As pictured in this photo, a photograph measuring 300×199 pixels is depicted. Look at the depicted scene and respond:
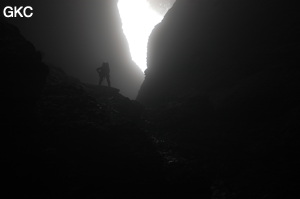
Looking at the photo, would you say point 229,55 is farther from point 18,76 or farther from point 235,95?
point 18,76

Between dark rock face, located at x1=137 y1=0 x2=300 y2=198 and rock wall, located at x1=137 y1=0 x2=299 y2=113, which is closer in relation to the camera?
dark rock face, located at x1=137 y1=0 x2=300 y2=198

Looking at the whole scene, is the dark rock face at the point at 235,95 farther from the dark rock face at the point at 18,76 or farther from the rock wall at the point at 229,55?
the dark rock face at the point at 18,76

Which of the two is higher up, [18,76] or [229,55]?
[229,55]

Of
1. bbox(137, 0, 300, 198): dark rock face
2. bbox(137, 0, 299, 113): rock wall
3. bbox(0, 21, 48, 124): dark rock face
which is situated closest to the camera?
bbox(0, 21, 48, 124): dark rock face

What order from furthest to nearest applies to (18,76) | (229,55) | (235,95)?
(229,55)
(235,95)
(18,76)

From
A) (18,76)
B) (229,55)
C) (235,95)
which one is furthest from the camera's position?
(229,55)

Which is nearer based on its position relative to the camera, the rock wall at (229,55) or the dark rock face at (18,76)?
the dark rock face at (18,76)

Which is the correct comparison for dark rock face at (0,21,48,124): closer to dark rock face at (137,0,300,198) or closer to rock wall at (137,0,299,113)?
dark rock face at (137,0,300,198)

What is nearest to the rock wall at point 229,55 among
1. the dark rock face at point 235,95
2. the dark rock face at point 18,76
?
the dark rock face at point 235,95

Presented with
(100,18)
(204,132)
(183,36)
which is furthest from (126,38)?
(204,132)

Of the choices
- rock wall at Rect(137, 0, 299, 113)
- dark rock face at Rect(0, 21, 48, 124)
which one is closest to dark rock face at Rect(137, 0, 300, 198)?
rock wall at Rect(137, 0, 299, 113)

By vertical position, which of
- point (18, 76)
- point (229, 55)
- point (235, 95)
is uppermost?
point (229, 55)

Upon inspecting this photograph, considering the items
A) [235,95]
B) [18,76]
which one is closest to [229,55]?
[235,95]

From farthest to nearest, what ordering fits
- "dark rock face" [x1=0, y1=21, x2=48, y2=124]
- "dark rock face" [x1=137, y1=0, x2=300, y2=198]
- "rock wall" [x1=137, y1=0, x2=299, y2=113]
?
"rock wall" [x1=137, y1=0, x2=299, y2=113]
"dark rock face" [x1=137, y1=0, x2=300, y2=198]
"dark rock face" [x1=0, y1=21, x2=48, y2=124]
